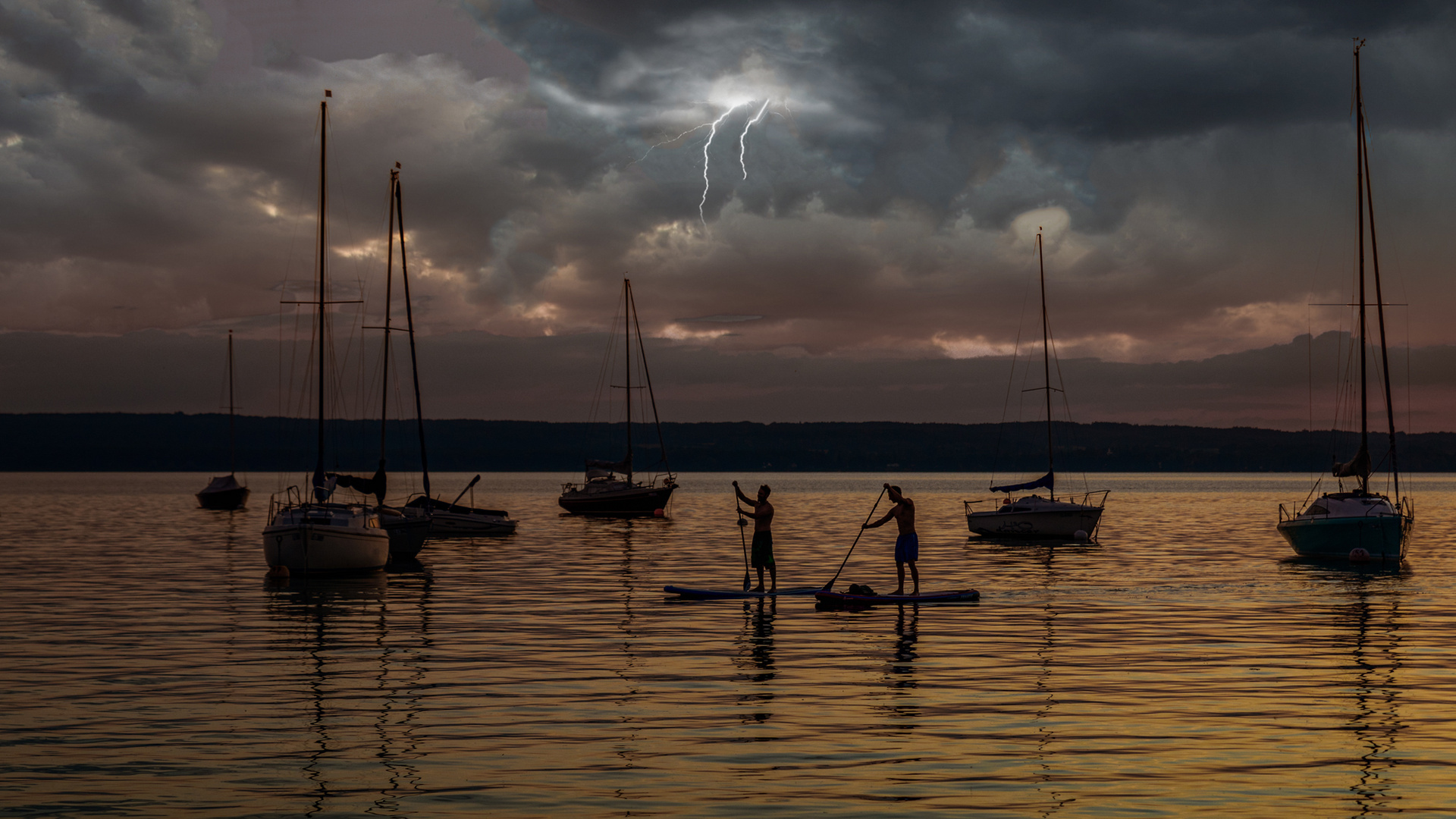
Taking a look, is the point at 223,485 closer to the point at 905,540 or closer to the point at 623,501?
the point at 623,501

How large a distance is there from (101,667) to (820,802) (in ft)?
42.6

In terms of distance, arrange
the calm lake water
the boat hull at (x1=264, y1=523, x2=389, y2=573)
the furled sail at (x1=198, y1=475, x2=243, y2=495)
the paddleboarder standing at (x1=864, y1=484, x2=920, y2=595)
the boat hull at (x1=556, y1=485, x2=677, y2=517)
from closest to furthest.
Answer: the calm lake water < the paddleboarder standing at (x1=864, y1=484, x2=920, y2=595) < the boat hull at (x1=264, y1=523, x2=389, y2=573) < the boat hull at (x1=556, y1=485, x2=677, y2=517) < the furled sail at (x1=198, y1=475, x2=243, y2=495)

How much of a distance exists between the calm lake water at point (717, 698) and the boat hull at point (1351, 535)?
20.7ft

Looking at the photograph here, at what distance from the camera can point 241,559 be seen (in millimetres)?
44719

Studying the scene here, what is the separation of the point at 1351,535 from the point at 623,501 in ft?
153

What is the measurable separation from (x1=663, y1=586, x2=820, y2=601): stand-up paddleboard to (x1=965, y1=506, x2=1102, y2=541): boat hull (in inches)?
1111

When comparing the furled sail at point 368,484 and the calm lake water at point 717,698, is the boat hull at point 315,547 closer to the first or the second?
the calm lake water at point 717,698

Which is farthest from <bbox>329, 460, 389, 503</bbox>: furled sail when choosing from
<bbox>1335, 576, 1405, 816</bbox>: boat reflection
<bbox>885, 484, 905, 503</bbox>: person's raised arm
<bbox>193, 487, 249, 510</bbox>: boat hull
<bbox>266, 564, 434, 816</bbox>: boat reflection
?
<bbox>193, 487, 249, 510</bbox>: boat hull

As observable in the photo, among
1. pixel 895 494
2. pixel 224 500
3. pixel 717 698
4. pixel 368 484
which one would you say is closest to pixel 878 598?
pixel 895 494

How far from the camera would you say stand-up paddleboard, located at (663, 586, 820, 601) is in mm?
28688

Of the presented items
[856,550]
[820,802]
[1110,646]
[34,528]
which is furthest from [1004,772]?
[34,528]

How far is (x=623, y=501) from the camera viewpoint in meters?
80.2

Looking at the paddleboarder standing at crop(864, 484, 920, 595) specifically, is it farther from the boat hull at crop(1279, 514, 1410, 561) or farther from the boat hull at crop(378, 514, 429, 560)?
the boat hull at crop(1279, 514, 1410, 561)

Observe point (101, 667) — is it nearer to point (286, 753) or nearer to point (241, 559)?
point (286, 753)
